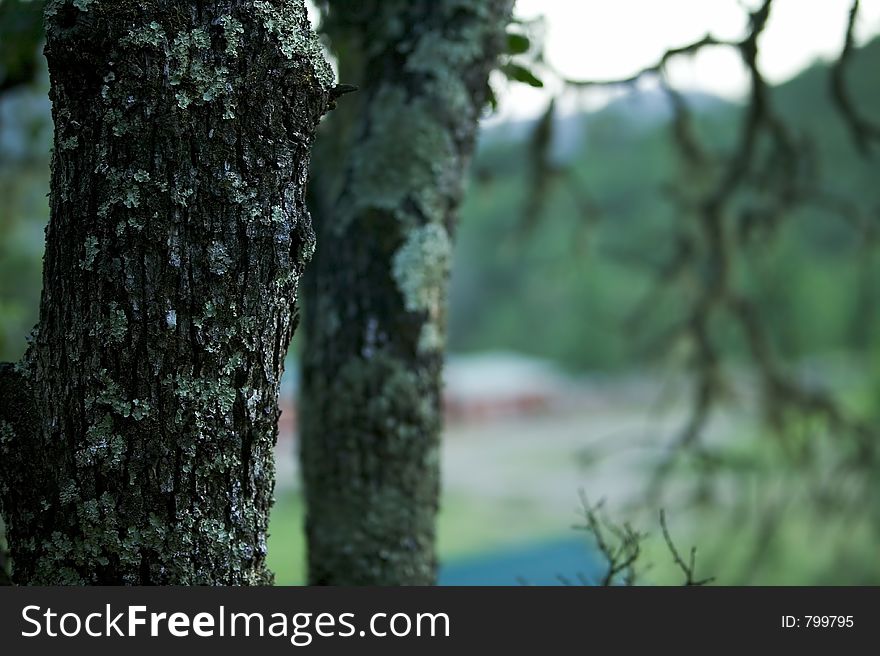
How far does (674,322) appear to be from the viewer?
4.63 metres

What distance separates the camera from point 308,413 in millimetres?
1730

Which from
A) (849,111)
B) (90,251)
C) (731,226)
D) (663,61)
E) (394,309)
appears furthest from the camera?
(731,226)

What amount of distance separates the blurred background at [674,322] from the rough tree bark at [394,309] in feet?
0.72

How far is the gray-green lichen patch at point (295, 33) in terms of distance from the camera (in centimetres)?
104

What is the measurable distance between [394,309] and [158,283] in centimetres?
67

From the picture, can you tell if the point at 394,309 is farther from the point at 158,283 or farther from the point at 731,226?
the point at 731,226

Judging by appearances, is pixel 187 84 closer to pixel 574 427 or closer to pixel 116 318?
pixel 116 318

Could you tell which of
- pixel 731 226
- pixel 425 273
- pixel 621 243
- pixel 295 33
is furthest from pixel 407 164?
pixel 621 243

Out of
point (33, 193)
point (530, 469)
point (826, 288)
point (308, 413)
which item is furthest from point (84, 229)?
point (530, 469)

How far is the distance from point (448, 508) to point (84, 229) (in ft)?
45.3

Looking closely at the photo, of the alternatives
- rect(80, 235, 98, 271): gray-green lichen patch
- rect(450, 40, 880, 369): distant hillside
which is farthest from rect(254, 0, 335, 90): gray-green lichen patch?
rect(450, 40, 880, 369): distant hillside

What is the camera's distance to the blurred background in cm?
316

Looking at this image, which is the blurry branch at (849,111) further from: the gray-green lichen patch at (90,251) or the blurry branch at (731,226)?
the gray-green lichen patch at (90,251)

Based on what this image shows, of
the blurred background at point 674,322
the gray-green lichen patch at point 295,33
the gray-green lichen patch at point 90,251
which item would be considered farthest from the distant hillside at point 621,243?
the gray-green lichen patch at point 90,251
